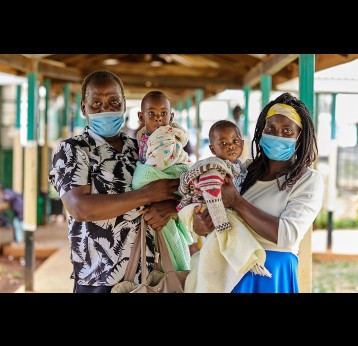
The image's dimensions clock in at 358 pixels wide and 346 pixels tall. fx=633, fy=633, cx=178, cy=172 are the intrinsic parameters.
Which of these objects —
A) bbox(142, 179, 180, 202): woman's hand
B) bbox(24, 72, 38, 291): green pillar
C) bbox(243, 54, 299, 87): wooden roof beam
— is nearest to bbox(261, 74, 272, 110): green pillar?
bbox(243, 54, 299, 87): wooden roof beam

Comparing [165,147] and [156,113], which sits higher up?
[156,113]

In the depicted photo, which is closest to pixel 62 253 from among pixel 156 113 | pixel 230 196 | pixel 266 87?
pixel 266 87

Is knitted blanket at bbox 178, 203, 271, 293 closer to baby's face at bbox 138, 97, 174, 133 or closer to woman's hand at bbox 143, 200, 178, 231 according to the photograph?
woman's hand at bbox 143, 200, 178, 231

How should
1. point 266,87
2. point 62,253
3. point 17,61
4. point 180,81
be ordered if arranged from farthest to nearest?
point 180,81 < point 62,253 < point 266,87 < point 17,61

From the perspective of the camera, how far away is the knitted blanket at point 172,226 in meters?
2.37

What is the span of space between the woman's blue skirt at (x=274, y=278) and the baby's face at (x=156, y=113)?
70 cm

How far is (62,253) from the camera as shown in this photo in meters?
8.11

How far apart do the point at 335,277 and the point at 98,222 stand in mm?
5725

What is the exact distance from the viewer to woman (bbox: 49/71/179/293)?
2.32 meters

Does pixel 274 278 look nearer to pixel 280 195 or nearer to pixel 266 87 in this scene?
pixel 280 195
